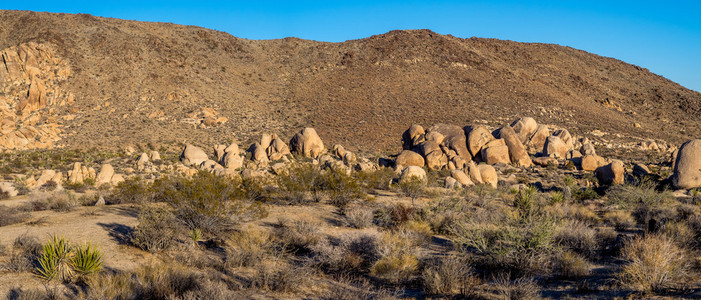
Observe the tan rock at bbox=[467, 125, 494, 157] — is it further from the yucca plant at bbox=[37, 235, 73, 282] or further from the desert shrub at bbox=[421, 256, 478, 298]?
the yucca plant at bbox=[37, 235, 73, 282]

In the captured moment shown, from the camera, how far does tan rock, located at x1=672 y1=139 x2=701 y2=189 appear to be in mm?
19312

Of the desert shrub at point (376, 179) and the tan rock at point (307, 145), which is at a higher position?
the tan rock at point (307, 145)

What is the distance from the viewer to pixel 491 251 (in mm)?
8156

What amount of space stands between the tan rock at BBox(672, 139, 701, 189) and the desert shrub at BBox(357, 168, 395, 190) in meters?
13.8

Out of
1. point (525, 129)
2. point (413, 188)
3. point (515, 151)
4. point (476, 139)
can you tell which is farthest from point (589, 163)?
point (413, 188)

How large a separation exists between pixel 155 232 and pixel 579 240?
31.1ft

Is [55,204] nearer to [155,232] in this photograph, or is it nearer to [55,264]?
[155,232]

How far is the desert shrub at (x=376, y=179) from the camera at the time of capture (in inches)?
728

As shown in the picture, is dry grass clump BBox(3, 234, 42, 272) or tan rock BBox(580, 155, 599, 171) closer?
dry grass clump BBox(3, 234, 42, 272)

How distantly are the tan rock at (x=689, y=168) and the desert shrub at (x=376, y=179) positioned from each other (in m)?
13.8

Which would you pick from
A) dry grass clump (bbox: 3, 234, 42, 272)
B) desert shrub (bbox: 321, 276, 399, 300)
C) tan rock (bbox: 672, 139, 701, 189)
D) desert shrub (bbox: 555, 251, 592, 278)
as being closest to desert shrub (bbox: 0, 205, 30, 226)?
dry grass clump (bbox: 3, 234, 42, 272)

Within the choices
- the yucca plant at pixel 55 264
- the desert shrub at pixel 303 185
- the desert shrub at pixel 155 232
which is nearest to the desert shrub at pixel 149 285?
the yucca plant at pixel 55 264

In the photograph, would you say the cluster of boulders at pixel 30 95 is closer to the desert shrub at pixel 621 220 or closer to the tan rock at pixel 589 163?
the desert shrub at pixel 621 220

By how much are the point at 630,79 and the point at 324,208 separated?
7848 cm
